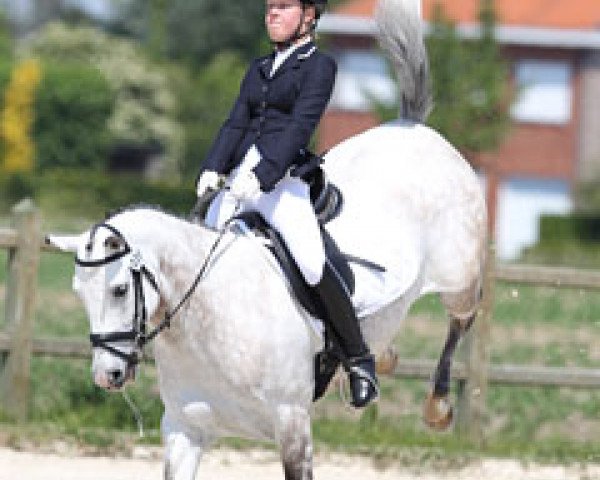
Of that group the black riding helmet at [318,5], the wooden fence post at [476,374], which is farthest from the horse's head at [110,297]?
the wooden fence post at [476,374]

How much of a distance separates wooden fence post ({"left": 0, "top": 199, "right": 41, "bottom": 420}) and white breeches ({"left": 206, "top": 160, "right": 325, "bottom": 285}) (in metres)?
3.99

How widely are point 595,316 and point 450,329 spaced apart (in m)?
4.71

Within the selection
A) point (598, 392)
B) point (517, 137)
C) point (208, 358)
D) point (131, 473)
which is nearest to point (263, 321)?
point (208, 358)

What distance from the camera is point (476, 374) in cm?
1185

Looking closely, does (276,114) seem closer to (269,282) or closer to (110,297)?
(269,282)

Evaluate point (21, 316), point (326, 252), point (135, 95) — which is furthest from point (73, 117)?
point (326, 252)

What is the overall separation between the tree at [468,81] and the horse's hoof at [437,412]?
62.0 feet

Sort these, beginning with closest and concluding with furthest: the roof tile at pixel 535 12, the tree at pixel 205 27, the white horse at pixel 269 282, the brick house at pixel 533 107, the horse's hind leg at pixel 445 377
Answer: the white horse at pixel 269 282 < the horse's hind leg at pixel 445 377 < the brick house at pixel 533 107 < the roof tile at pixel 535 12 < the tree at pixel 205 27

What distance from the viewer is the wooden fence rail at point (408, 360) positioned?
38.2ft

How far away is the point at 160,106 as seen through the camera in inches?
1983

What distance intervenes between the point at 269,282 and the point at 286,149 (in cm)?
54

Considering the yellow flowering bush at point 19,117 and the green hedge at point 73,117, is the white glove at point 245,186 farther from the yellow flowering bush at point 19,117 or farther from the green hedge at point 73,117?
the yellow flowering bush at point 19,117

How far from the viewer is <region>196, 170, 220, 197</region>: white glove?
25.1ft

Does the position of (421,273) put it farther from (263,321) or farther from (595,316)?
(595,316)
